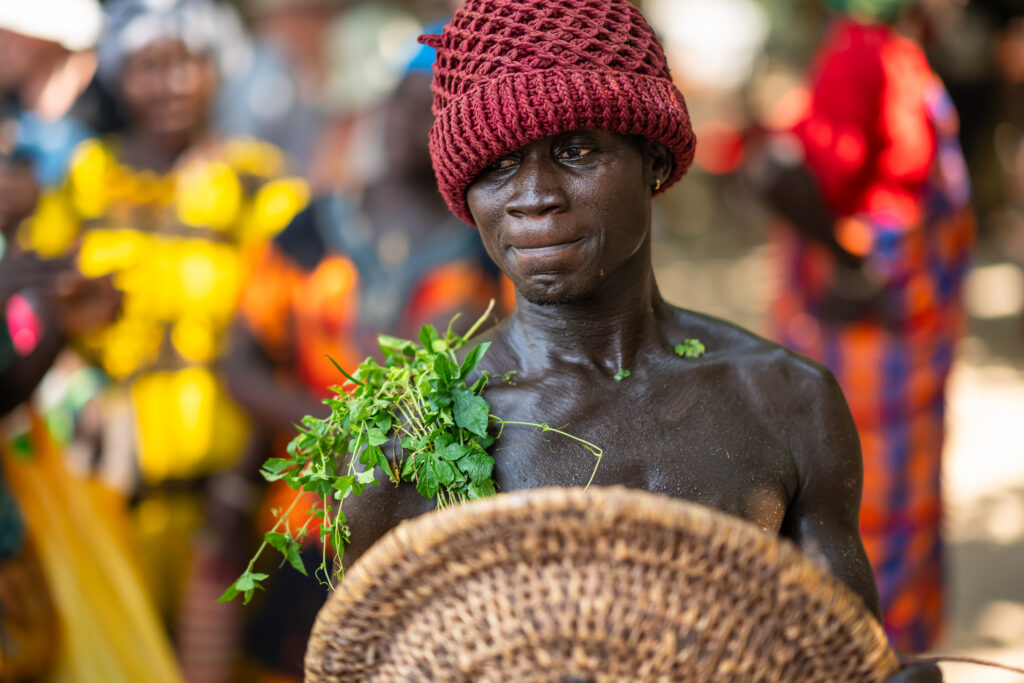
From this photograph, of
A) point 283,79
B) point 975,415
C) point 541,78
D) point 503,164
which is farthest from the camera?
point 283,79

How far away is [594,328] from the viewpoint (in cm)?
192

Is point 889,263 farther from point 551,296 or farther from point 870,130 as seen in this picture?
point 551,296

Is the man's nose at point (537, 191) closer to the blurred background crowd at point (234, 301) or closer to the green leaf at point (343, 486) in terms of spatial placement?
the green leaf at point (343, 486)

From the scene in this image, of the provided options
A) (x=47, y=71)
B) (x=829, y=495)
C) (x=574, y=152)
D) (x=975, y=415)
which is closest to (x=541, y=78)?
(x=574, y=152)

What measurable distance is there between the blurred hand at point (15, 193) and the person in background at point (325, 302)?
0.72 metres

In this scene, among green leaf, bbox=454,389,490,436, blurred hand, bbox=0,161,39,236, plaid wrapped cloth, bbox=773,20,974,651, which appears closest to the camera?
green leaf, bbox=454,389,490,436

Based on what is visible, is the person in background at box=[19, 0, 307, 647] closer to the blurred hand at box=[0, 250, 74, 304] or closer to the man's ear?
the blurred hand at box=[0, 250, 74, 304]

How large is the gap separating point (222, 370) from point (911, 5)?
297 centimetres

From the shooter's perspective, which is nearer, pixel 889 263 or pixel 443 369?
pixel 443 369

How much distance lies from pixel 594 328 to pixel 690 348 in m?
0.19

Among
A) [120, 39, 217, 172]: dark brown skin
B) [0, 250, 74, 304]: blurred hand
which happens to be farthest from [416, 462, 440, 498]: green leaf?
[120, 39, 217, 172]: dark brown skin

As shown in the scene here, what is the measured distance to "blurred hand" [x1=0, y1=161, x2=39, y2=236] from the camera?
3.41 metres

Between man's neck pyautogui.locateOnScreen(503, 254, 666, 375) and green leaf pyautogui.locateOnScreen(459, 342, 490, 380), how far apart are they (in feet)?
0.38

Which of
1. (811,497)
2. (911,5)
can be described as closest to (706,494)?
(811,497)
